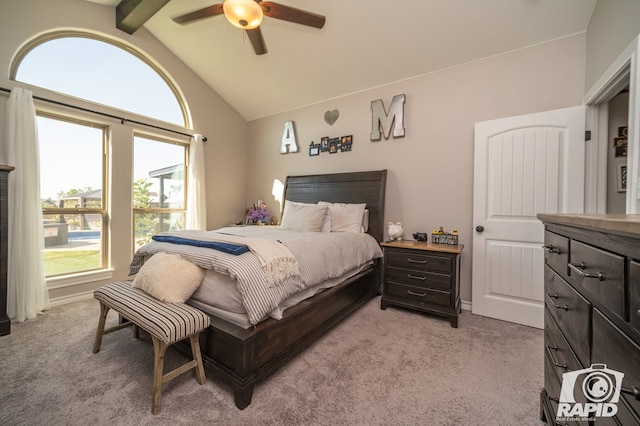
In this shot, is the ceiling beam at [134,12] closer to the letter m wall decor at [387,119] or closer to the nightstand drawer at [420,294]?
the letter m wall decor at [387,119]

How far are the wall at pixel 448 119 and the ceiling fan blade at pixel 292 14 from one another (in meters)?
1.28

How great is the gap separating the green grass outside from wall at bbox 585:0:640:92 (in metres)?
5.32

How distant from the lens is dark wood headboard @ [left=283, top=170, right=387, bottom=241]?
10.8ft

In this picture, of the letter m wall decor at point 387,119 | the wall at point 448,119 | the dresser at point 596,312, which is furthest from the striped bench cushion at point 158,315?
the letter m wall decor at point 387,119

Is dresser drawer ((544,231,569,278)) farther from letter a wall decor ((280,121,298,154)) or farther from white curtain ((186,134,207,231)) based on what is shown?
white curtain ((186,134,207,231))

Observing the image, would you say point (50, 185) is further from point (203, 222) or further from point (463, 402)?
point (463, 402)

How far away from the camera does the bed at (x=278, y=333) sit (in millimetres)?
1460

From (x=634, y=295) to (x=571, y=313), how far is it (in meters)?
0.44

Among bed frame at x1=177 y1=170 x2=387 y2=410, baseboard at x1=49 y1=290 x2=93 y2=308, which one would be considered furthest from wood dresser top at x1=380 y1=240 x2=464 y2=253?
baseboard at x1=49 y1=290 x2=93 y2=308

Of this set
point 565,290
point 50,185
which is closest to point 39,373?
point 50,185

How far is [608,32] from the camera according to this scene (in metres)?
1.93

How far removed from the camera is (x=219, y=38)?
3.30 m

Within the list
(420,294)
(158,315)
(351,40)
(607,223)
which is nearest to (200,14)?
(351,40)

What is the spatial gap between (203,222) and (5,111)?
7.40 ft
